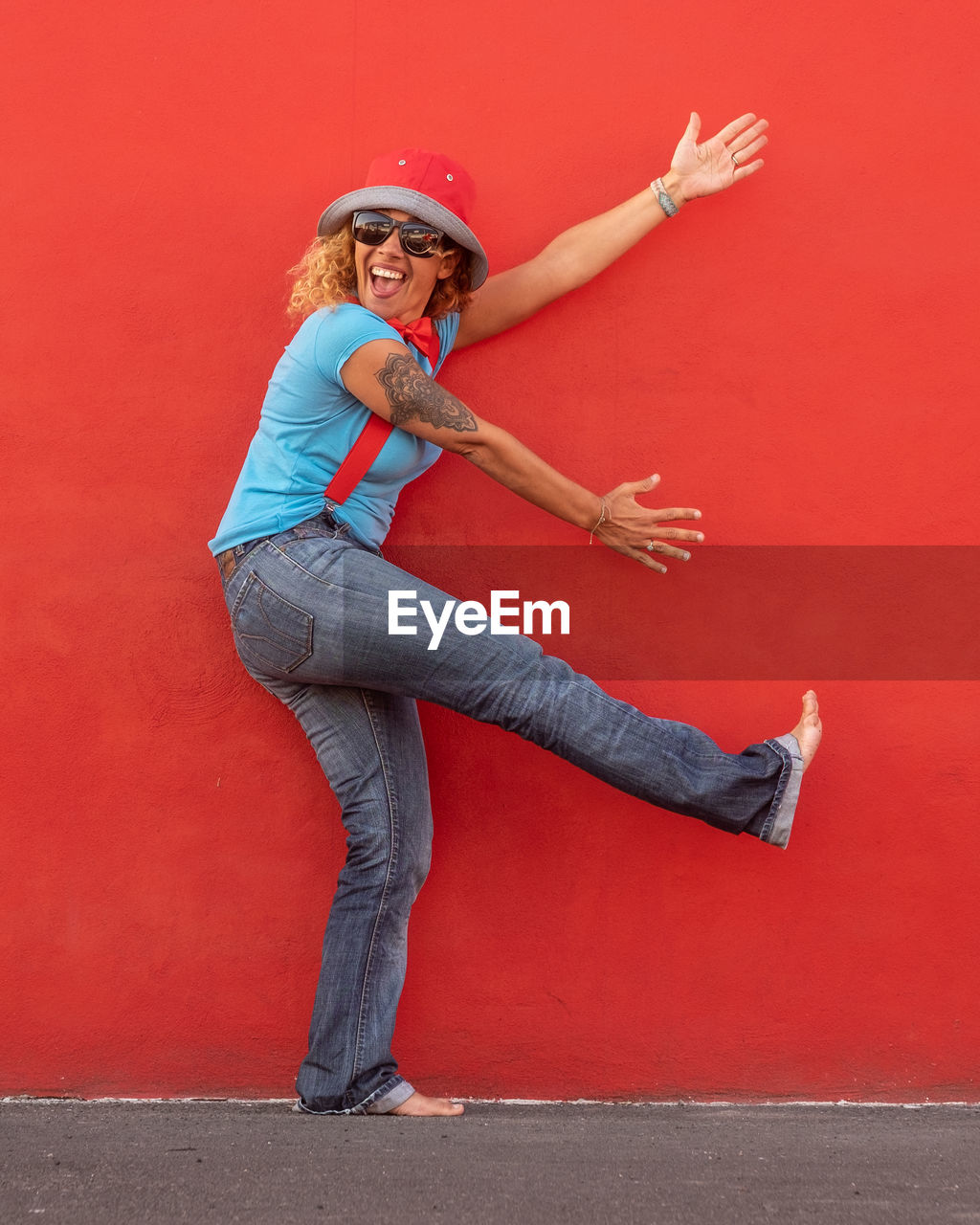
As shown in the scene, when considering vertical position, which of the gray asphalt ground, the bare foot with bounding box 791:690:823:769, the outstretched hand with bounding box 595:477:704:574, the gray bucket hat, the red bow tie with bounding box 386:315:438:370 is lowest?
the gray asphalt ground

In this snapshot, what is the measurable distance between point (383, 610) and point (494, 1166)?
1142 millimetres

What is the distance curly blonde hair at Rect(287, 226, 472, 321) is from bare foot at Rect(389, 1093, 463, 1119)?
1.80 meters

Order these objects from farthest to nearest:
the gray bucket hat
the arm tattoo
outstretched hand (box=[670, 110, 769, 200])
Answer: outstretched hand (box=[670, 110, 769, 200]), the gray bucket hat, the arm tattoo

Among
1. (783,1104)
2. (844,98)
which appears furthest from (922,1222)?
(844,98)

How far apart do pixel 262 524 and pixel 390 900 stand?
0.89m

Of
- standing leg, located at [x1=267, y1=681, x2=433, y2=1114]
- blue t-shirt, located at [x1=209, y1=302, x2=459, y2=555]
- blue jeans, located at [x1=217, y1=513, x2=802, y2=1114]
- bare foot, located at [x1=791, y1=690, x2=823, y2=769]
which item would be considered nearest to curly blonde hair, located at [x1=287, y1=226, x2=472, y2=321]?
blue t-shirt, located at [x1=209, y1=302, x2=459, y2=555]

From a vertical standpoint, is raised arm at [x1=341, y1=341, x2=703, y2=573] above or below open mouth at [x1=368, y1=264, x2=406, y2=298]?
below

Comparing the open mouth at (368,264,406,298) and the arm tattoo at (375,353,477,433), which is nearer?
the arm tattoo at (375,353,477,433)

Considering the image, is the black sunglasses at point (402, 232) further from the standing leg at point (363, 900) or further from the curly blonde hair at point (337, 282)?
the standing leg at point (363, 900)

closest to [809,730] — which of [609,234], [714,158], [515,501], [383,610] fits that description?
[515,501]

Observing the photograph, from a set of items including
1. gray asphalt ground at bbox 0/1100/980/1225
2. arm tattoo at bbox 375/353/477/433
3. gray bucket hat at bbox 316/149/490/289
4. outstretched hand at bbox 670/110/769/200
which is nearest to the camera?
gray asphalt ground at bbox 0/1100/980/1225

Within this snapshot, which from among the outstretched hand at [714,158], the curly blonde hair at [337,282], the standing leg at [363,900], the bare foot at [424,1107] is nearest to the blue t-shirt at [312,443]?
the curly blonde hair at [337,282]

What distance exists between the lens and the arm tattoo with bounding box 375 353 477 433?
2324mm

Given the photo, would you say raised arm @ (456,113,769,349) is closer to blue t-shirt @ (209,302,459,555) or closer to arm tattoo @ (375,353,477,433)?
blue t-shirt @ (209,302,459,555)
